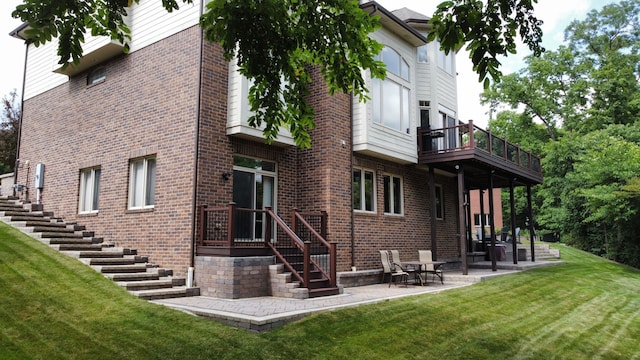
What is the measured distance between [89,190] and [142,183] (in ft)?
8.34

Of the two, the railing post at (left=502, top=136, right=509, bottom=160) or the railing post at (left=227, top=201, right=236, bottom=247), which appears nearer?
the railing post at (left=227, top=201, right=236, bottom=247)

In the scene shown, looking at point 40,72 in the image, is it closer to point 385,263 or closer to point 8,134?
point 8,134

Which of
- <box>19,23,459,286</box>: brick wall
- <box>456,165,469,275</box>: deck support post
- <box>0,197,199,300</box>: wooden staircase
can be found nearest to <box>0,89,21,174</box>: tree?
<box>19,23,459,286</box>: brick wall

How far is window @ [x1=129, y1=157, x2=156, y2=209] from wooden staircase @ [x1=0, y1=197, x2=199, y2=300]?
1.24 m

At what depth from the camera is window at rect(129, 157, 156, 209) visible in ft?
39.4

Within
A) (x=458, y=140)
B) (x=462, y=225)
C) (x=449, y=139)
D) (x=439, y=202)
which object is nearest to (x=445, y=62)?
(x=449, y=139)

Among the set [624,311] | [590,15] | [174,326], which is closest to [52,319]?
[174,326]

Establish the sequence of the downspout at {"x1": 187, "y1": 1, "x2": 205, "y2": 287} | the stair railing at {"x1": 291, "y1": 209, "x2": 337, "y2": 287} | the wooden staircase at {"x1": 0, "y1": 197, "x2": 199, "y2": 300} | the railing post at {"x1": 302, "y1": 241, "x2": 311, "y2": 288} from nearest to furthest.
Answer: the wooden staircase at {"x1": 0, "y1": 197, "x2": 199, "y2": 300} → the railing post at {"x1": 302, "y1": 241, "x2": 311, "y2": 288} → the downspout at {"x1": 187, "y1": 1, "x2": 205, "y2": 287} → the stair railing at {"x1": 291, "y1": 209, "x2": 337, "y2": 287}

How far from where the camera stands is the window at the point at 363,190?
14.3 metres

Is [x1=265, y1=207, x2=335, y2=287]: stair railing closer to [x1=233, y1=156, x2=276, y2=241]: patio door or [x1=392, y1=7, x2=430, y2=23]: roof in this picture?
[x1=233, y1=156, x2=276, y2=241]: patio door

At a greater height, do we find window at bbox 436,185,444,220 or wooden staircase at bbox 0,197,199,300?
window at bbox 436,185,444,220

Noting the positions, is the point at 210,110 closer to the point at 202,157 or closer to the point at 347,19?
the point at 202,157

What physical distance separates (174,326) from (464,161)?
11170 millimetres

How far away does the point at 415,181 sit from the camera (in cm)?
1694
